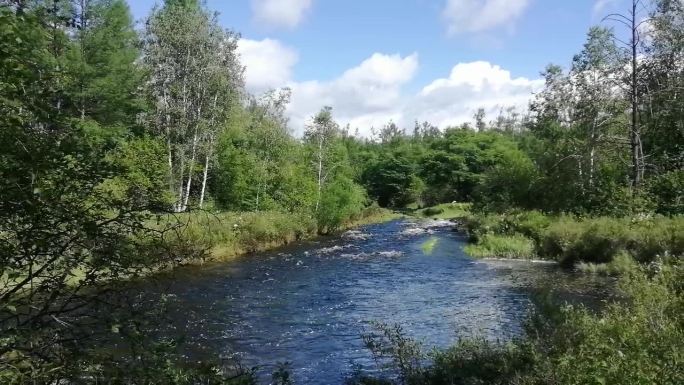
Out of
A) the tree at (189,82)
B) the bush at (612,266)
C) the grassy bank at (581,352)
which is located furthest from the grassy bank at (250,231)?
the grassy bank at (581,352)

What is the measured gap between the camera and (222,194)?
40438 millimetres

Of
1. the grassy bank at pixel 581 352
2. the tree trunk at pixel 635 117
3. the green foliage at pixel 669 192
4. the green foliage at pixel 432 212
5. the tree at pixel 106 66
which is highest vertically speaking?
the tree at pixel 106 66

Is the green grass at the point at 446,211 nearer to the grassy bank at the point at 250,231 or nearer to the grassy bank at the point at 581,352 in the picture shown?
the grassy bank at the point at 250,231

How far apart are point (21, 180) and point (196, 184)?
1493 inches

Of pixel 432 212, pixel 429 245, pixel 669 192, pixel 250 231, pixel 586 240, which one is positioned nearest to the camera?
pixel 669 192

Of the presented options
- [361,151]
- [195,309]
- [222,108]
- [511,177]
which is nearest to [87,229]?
[195,309]

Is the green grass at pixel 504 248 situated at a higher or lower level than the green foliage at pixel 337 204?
lower

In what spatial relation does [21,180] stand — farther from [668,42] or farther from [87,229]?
[668,42]

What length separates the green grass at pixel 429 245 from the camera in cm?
2895

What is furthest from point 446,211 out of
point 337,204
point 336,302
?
point 336,302

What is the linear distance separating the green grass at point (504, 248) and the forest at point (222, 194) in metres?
0.12

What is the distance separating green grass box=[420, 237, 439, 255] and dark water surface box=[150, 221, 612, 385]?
0.47 m

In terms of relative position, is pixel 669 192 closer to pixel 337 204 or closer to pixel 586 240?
pixel 586 240

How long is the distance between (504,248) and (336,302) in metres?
12.8
